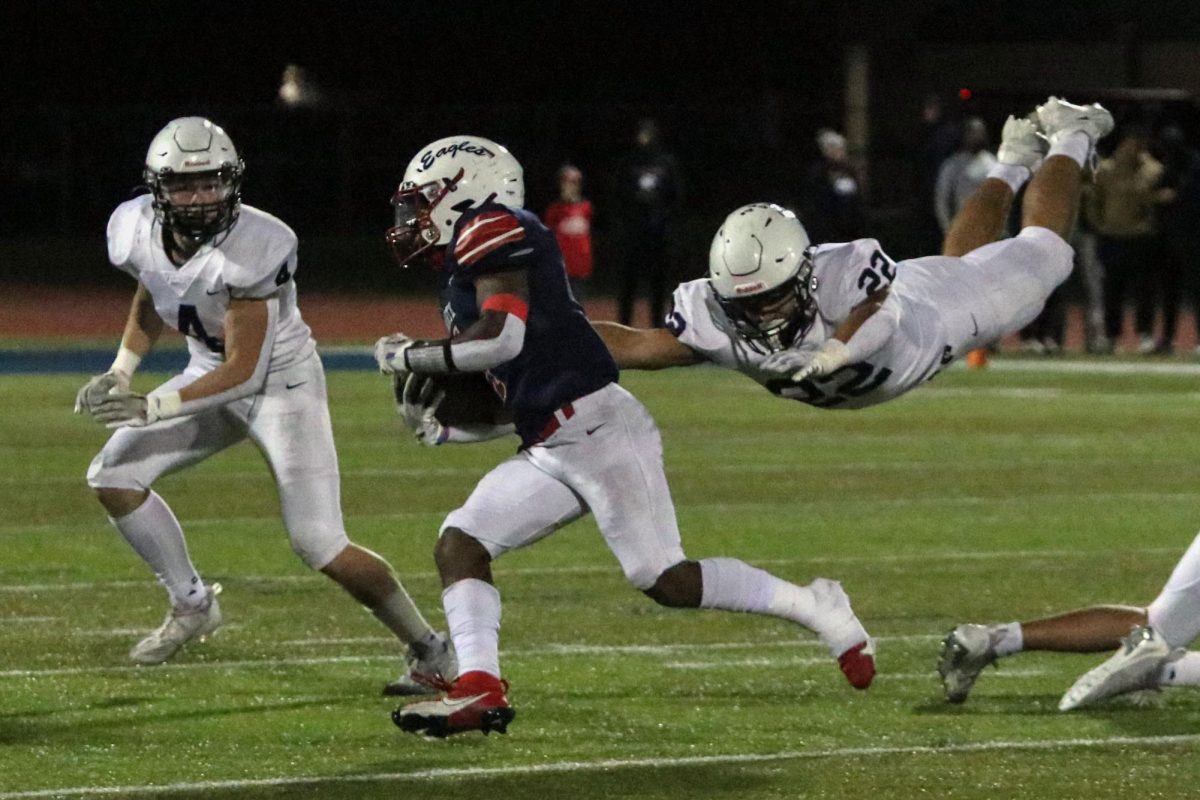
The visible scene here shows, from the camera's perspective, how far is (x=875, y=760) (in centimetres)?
544

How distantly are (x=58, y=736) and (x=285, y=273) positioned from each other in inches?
52.0

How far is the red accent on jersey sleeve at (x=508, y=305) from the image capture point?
5.37 metres

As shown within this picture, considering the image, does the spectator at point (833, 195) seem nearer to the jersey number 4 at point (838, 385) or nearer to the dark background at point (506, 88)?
the dark background at point (506, 88)

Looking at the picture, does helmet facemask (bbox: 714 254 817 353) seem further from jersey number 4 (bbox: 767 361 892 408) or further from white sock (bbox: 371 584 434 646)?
white sock (bbox: 371 584 434 646)

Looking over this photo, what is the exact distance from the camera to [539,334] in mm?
5566

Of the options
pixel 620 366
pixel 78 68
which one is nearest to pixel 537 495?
pixel 620 366

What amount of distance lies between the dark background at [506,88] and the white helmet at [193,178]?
16.5 meters

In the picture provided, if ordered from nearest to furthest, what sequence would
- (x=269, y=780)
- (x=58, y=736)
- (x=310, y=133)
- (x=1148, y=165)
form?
1. (x=269, y=780)
2. (x=58, y=736)
3. (x=1148, y=165)
4. (x=310, y=133)

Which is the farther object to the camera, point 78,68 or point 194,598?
point 78,68

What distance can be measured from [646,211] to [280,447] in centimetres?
1119

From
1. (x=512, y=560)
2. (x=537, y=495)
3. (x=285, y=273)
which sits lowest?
(x=512, y=560)

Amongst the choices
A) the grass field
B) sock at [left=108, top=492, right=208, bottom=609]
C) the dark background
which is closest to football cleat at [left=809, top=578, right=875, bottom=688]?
the grass field

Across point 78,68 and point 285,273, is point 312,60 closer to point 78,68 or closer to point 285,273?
point 78,68

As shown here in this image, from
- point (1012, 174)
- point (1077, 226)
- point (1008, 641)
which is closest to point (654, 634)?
point (1008, 641)
